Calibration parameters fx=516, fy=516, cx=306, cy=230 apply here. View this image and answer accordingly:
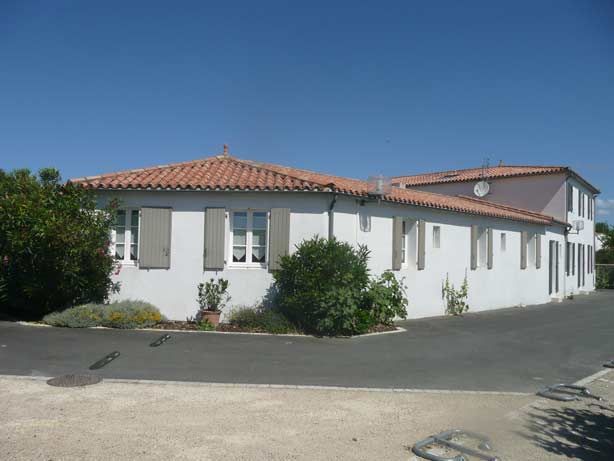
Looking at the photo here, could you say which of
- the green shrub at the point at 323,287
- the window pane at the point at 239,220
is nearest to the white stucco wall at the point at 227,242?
the window pane at the point at 239,220

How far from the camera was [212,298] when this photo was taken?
A: 12.3m

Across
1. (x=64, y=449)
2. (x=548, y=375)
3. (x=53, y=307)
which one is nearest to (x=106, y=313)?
(x=53, y=307)

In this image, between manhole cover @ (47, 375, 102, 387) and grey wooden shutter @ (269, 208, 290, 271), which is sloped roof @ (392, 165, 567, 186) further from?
manhole cover @ (47, 375, 102, 387)

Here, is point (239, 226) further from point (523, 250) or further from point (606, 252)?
point (606, 252)

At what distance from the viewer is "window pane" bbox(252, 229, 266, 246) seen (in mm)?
12711

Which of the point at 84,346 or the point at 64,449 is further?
the point at 84,346

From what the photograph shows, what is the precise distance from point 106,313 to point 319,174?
8097 millimetres

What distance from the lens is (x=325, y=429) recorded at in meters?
5.30

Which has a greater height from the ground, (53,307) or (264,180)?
(264,180)

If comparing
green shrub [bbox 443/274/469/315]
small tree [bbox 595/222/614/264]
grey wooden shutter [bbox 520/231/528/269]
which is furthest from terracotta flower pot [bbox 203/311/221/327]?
small tree [bbox 595/222/614/264]

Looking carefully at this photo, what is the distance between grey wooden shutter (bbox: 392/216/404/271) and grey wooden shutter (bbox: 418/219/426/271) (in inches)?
36.0

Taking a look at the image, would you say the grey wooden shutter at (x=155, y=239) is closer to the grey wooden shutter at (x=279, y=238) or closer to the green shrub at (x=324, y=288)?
the grey wooden shutter at (x=279, y=238)

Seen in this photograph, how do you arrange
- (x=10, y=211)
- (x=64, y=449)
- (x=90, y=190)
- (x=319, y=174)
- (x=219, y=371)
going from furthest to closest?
(x=319, y=174) < (x=90, y=190) < (x=10, y=211) < (x=219, y=371) < (x=64, y=449)

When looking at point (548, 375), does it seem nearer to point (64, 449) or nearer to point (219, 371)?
point (219, 371)
